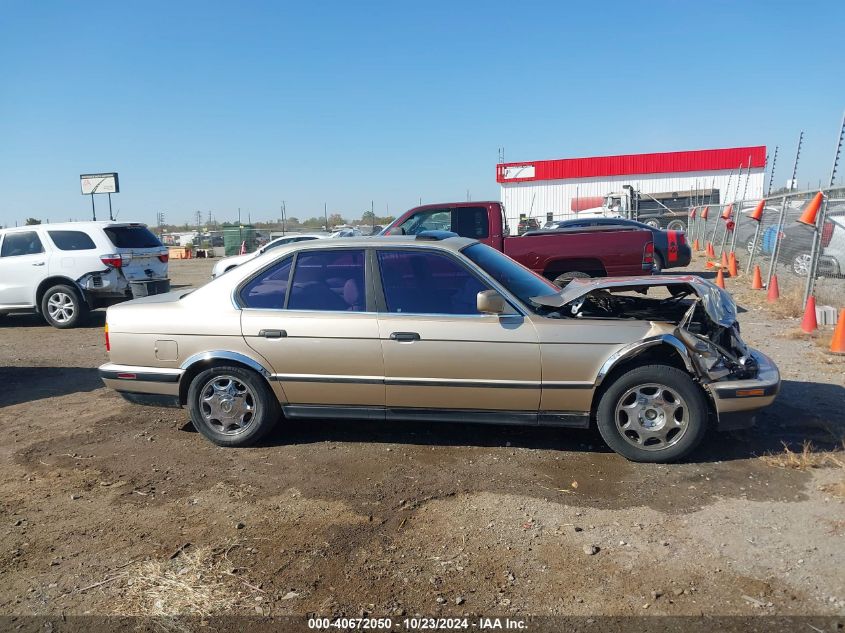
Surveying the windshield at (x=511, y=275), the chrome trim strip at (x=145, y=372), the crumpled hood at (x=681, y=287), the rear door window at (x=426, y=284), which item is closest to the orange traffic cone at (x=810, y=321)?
the crumpled hood at (x=681, y=287)

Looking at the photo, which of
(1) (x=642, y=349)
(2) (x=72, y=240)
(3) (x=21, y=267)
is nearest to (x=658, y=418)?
(1) (x=642, y=349)

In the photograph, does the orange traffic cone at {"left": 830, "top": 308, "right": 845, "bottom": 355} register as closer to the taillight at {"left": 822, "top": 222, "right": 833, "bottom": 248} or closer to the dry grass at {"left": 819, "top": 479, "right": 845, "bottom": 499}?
the taillight at {"left": 822, "top": 222, "right": 833, "bottom": 248}

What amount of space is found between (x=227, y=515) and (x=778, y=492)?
335 centimetres

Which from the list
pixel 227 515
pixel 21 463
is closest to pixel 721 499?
pixel 227 515

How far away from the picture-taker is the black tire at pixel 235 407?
15.7 feet

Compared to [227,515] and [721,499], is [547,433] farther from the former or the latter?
[227,515]

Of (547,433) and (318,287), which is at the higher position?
(318,287)

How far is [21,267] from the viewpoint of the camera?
10688mm

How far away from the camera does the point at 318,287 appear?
4805mm

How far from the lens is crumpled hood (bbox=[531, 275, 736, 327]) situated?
449 centimetres

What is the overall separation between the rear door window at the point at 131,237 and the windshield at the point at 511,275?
7.76 metres

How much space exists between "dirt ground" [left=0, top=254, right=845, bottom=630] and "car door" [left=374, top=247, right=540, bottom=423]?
1.31ft

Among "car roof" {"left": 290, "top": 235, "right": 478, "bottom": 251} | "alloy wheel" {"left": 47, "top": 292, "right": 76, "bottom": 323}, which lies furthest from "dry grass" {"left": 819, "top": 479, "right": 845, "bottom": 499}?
"alloy wheel" {"left": 47, "top": 292, "right": 76, "bottom": 323}

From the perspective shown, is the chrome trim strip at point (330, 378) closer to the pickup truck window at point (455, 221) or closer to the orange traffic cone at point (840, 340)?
the orange traffic cone at point (840, 340)
